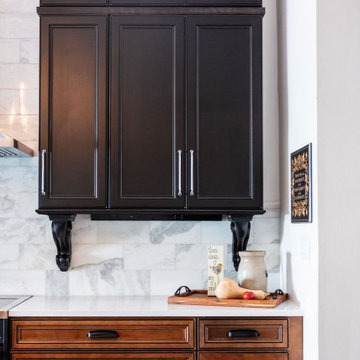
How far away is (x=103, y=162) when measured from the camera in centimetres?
274

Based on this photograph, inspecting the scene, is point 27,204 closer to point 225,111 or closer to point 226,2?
point 225,111

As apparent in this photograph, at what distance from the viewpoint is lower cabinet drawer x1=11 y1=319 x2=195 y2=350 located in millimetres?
2510

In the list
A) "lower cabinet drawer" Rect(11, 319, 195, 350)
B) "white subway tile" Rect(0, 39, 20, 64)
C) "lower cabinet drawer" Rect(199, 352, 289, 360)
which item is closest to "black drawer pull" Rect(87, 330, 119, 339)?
"lower cabinet drawer" Rect(11, 319, 195, 350)

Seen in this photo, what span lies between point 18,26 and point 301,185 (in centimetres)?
181

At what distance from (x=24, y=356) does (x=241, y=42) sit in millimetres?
1824

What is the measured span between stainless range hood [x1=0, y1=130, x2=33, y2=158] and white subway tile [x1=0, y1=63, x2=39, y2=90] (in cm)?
39

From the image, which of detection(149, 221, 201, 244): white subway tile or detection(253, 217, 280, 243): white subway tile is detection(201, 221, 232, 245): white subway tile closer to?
Result: detection(149, 221, 201, 244): white subway tile

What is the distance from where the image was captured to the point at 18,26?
3.11 metres

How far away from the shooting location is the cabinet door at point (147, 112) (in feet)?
8.97

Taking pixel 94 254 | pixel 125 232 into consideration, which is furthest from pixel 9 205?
pixel 125 232

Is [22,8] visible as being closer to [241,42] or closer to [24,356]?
[241,42]

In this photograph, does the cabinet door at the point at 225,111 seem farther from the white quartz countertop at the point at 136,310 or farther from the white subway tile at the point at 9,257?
the white subway tile at the point at 9,257

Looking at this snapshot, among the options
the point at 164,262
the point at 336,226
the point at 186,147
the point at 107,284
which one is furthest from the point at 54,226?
the point at 336,226

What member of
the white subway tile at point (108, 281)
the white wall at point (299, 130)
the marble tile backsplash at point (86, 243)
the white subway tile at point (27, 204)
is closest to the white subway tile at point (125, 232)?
the marble tile backsplash at point (86, 243)
